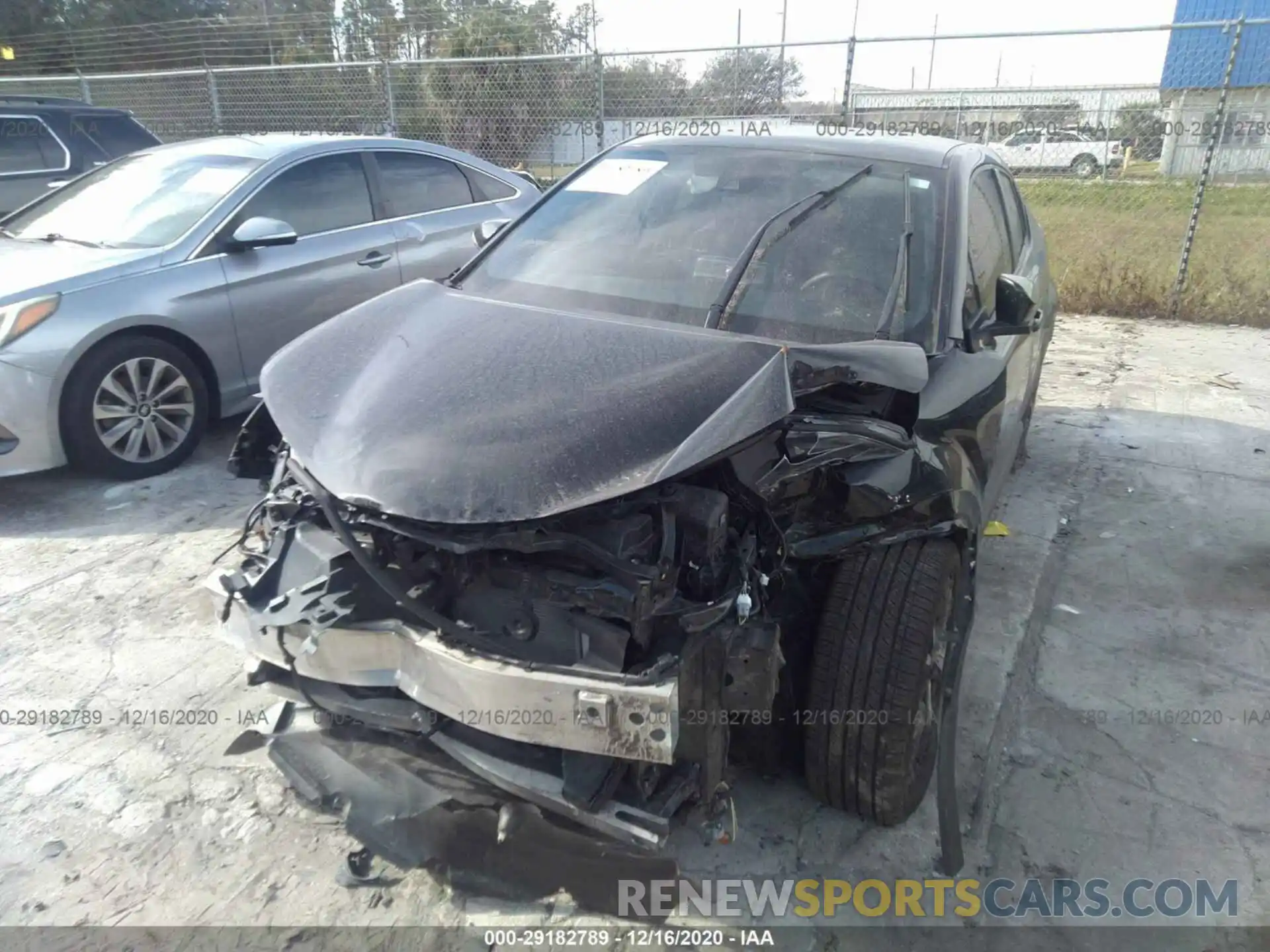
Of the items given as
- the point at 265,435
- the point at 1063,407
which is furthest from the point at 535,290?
the point at 1063,407

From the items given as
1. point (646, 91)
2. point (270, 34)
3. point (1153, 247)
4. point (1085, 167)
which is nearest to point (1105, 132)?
point (1085, 167)

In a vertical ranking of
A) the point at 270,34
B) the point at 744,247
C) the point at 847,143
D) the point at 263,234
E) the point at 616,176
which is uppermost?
the point at 270,34

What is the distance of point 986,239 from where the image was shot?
3447 millimetres

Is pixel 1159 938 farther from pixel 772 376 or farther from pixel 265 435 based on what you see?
pixel 265 435

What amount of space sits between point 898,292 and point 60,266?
4.21 meters

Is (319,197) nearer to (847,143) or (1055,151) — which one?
(847,143)

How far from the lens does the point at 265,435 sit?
9.22 feet

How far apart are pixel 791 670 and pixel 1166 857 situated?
1149 millimetres

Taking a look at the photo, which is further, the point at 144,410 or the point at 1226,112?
the point at 1226,112

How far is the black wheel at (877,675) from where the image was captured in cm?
237

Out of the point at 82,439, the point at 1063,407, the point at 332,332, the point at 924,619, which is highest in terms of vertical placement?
the point at 332,332

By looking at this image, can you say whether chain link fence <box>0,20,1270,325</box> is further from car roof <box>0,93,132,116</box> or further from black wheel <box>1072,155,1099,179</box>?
car roof <box>0,93,132,116</box>

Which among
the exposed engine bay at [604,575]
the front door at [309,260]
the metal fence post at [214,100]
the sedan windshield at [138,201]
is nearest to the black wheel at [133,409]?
the front door at [309,260]

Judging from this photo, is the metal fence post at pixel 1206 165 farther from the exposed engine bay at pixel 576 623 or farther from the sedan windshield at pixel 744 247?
the exposed engine bay at pixel 576 623
